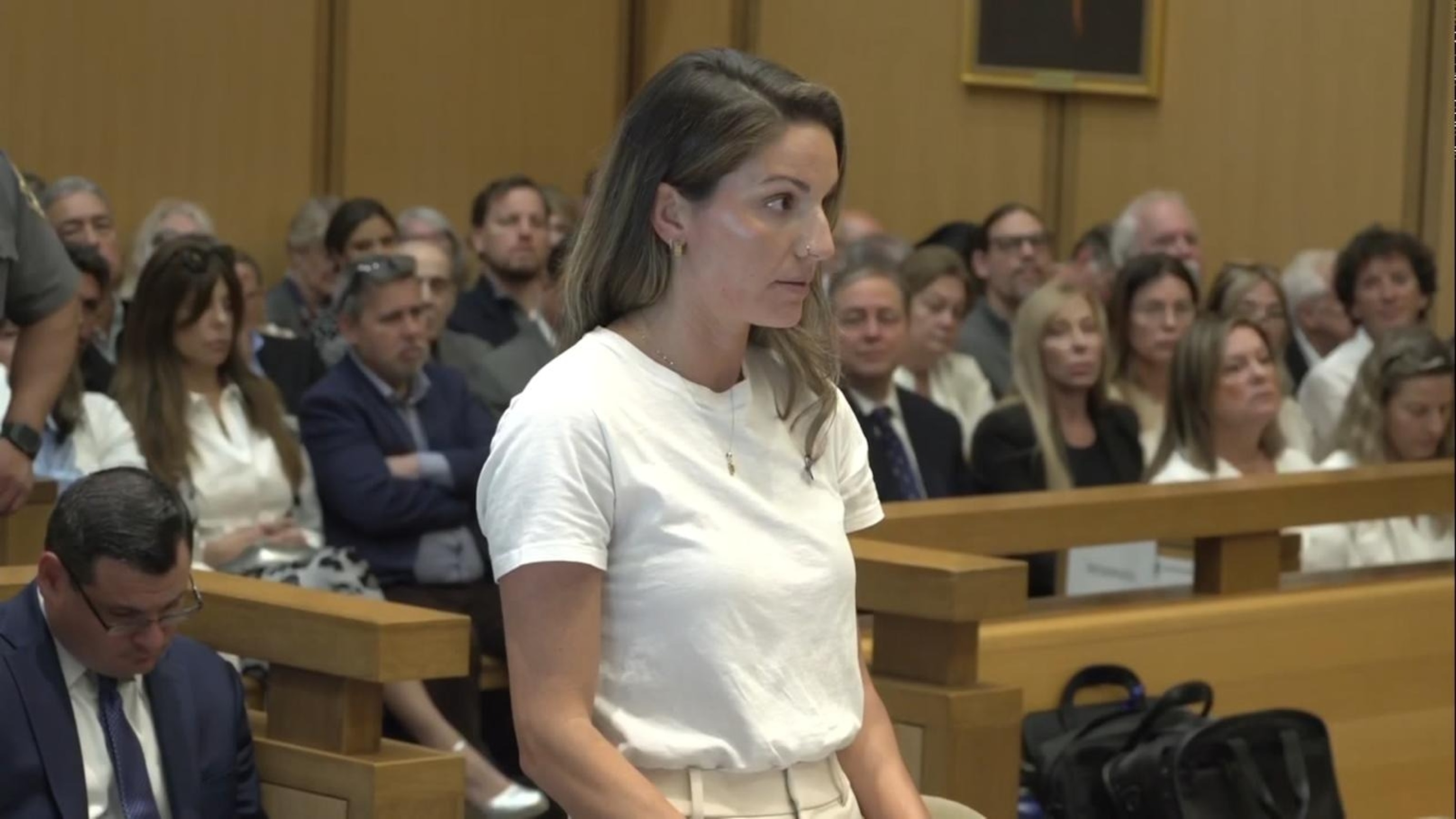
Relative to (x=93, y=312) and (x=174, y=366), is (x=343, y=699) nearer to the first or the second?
(x=174, y=366)

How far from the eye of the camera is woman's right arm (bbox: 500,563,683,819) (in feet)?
6.02

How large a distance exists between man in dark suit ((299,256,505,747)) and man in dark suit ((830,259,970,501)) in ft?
2.76

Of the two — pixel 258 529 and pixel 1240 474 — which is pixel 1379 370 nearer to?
pixel 1240 474

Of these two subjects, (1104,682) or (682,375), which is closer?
(682,375)

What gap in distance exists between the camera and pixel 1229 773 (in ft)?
11.6

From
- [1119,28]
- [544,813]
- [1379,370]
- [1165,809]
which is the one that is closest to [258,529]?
[544,813]

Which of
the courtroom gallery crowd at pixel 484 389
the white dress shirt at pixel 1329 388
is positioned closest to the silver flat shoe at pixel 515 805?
the courtroom gallery crowd at pixel 484 389

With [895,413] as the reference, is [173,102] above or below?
→ above

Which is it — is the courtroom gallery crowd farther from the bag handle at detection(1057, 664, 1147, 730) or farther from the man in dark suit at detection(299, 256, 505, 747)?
the bag handle at detection(1057, 664, 1147, 730)

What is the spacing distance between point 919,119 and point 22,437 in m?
5.62

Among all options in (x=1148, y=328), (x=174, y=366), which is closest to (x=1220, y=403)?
(x=1148, y=328)

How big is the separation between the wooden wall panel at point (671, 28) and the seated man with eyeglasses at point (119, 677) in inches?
207

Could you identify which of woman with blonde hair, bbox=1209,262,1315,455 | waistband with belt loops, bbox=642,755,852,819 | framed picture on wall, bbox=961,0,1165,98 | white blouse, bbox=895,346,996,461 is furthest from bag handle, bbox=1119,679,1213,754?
framed picture on wall, bbox=961,0,1165,98

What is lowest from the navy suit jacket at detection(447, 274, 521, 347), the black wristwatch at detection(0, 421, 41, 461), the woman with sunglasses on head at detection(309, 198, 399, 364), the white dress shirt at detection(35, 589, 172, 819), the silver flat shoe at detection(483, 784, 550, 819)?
the silver flat shoe at detection(483, 784, 550, 819)
